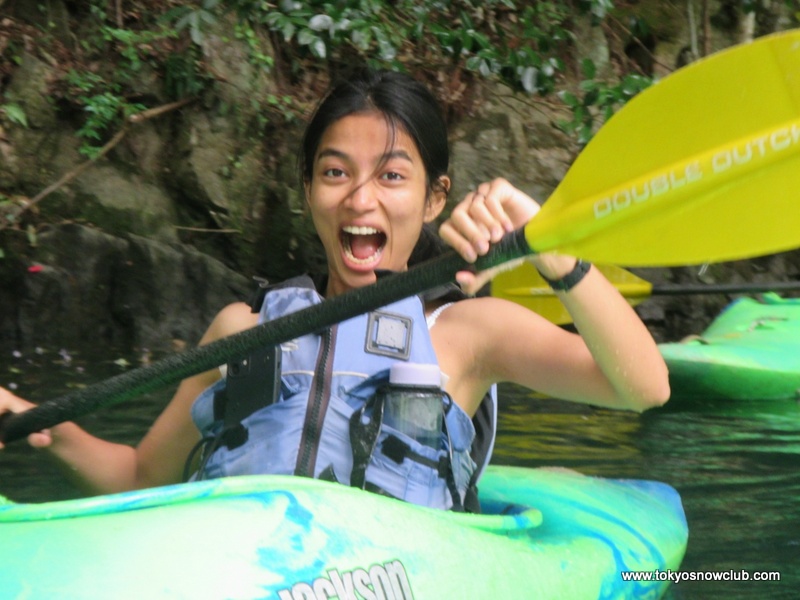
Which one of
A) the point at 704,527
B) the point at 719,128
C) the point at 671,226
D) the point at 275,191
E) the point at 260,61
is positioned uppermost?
the point at 260,61

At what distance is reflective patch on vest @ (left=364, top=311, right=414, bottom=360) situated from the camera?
1.77 meters

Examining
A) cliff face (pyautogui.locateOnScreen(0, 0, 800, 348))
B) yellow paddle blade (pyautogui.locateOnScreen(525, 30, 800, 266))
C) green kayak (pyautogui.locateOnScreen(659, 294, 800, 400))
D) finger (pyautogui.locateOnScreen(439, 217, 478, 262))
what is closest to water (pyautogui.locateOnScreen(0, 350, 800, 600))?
green kayak (pyautogui.locateOnScreen(659, 294, 800, 400))

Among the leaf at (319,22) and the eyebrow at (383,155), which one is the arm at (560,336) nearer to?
the eyebrow at (383,155)

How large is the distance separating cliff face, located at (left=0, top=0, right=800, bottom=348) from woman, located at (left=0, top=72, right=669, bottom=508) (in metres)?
3.27

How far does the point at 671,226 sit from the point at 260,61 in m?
4.87

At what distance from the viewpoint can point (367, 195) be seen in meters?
1.94

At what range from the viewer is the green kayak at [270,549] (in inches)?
48.6

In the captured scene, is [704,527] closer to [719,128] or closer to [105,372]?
[719,128]

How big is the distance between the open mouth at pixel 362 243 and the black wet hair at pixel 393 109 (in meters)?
0.16

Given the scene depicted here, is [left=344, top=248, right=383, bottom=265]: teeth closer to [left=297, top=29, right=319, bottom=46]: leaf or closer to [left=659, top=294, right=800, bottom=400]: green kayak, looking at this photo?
[left=297, top=29, right=319, bottom=46]: leaf

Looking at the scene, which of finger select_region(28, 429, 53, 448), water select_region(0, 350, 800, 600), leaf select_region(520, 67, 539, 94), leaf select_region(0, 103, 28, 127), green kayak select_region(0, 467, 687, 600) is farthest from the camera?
leaf select_region(0, 103, 28, 127)

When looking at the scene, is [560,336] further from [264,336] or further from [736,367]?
[736,367]

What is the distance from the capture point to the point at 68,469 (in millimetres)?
2061

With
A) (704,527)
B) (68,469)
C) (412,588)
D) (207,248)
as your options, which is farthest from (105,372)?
(412,588)
